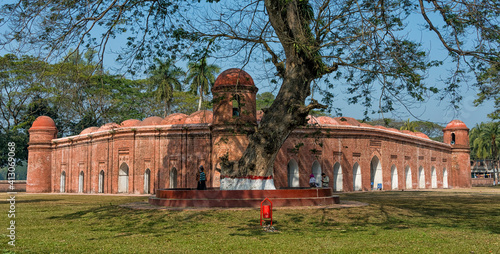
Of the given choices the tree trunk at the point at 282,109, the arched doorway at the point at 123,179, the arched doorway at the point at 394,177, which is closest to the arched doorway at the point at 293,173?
the arched doorway at the point at 394,177

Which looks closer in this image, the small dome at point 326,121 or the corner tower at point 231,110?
the corner tower at point 231,110

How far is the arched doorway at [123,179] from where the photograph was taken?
2564 cm

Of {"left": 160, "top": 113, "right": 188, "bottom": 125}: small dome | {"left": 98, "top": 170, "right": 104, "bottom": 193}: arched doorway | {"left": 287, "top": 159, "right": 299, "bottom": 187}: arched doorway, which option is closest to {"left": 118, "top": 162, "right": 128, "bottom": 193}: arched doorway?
{"left": 98, "top": 170, "right": 104, "bottom": 193}: arched doorway

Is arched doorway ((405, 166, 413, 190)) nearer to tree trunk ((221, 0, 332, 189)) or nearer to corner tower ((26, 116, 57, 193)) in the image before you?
tree trunk ((221, 0, 332, 189))

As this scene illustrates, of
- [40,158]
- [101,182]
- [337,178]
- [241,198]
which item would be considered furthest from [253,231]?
[40,158]

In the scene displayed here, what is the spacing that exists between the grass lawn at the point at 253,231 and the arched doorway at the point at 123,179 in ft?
47.4

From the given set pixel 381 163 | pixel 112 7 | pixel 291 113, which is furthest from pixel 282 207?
pixel 381 163

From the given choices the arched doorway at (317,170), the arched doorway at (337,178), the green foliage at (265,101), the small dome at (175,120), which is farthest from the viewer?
the small dome at (175,120)

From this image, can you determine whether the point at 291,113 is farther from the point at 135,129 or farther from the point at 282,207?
the point at 135,129

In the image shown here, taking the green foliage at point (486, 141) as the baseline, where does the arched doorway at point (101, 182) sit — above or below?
below

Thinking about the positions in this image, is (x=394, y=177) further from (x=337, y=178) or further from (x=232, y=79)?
(x=232, y=79)

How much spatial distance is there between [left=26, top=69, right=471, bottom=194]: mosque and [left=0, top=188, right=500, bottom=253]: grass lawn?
28.5 feet

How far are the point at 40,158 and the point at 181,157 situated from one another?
1223 centimetres

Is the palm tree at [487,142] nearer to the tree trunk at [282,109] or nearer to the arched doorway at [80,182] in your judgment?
the arched doorway at [80,182]
